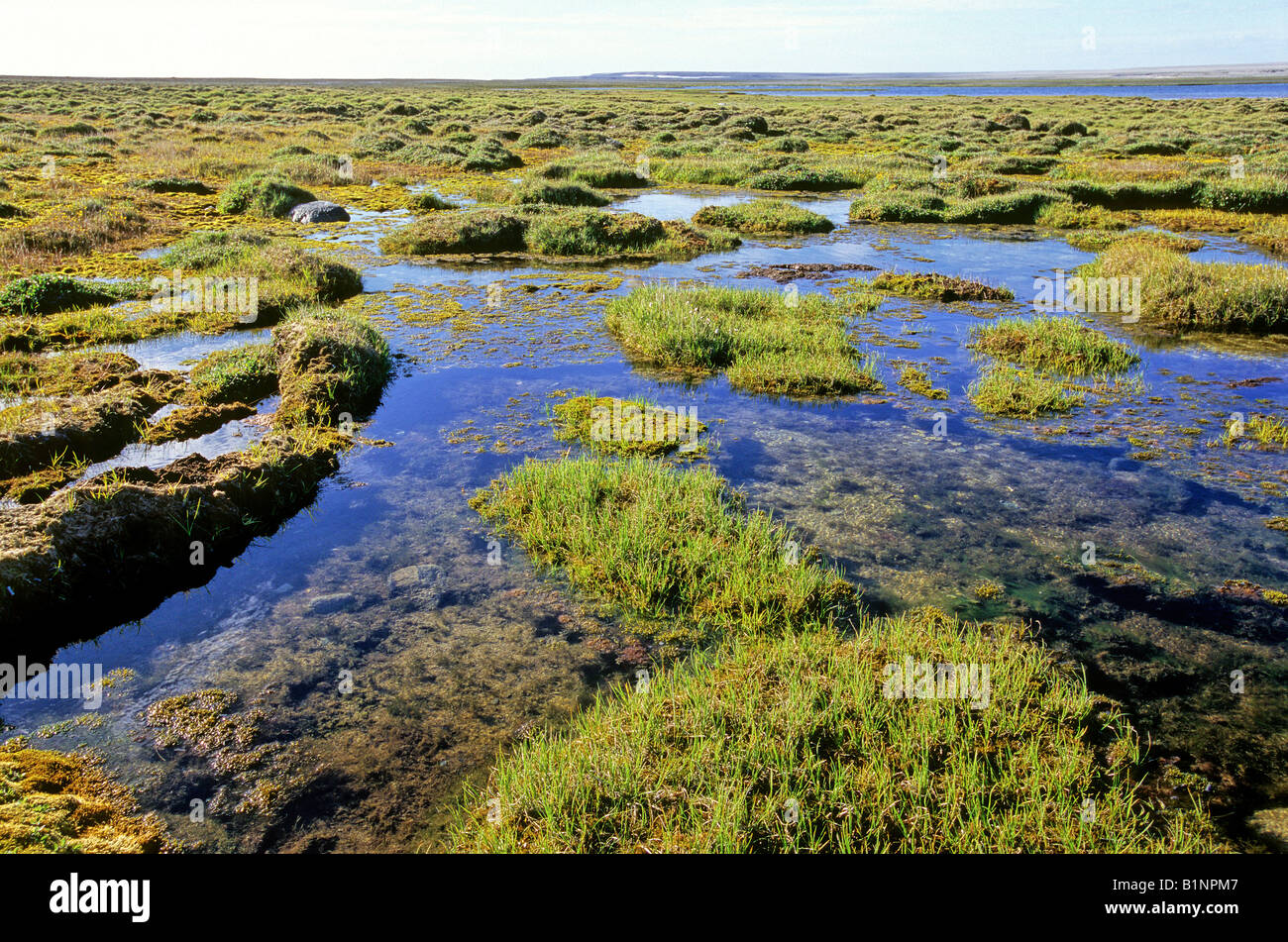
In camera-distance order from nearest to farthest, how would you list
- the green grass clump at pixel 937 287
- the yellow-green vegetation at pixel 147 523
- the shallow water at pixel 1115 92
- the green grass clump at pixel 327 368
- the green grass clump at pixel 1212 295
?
the yellow-green vegetation at pixel 147 523, the green grass clump at pixel 327 368, the green grass clump at pixel 1212 295, the green grass clump at pixel 937 287, the shallow water at pixel 1115 92

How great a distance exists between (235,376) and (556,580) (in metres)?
8.13

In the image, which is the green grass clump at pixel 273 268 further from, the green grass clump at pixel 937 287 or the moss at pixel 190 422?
the green grass clump at pixel 937 287

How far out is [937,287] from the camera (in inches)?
758

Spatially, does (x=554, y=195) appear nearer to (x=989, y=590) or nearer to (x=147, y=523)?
(x=147, y=523)

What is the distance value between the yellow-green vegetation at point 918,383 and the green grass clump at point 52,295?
57.5 feet

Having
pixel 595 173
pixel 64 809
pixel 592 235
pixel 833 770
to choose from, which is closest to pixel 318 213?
pixel 592 235

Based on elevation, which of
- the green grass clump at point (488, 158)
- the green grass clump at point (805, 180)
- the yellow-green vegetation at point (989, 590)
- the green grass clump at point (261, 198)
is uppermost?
the green grass clump at point (488, 158)

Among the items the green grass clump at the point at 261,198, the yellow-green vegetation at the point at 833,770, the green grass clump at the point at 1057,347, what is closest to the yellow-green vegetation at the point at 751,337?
the green grass clump at the point at 1057,347

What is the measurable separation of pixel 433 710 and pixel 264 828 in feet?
4.91

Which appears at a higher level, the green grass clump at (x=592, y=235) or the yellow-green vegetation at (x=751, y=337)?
the green grass clump at (x=592, y=235)

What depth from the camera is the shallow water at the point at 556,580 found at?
577cm

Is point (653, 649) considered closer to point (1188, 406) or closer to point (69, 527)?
point (69, 527)

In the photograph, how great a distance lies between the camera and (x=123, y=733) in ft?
19.2
